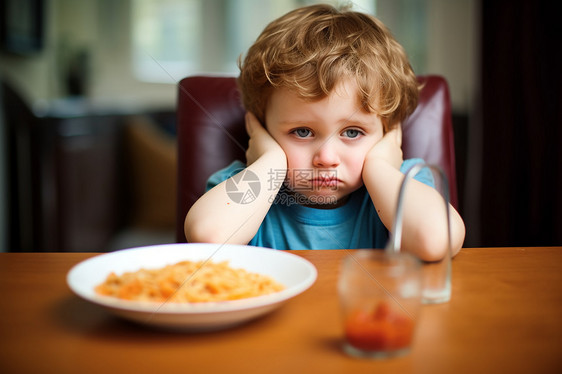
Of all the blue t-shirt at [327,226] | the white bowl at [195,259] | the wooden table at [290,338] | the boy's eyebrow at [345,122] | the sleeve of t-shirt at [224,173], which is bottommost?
the blue t-shirt at [327,226]

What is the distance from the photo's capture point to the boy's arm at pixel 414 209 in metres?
0.80

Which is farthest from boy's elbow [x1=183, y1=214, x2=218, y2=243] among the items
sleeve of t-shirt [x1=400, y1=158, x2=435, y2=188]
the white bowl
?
sleeve of t-shirt [x1=400, y1=158, x2=435, y2=188]

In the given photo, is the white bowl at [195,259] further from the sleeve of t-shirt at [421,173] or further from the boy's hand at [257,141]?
the sleeve of t-shirt at [421,173]

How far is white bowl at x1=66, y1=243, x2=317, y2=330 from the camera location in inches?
19.4

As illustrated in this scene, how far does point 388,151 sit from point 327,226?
22cm

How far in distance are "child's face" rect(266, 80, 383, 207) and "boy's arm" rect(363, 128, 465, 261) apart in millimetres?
36

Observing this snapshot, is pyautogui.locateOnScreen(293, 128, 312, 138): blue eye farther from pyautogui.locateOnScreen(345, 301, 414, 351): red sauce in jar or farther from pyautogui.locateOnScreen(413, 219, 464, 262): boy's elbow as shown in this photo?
pyautogui.locateOnScreen(345, 301, 414, 351): red sauce in jar

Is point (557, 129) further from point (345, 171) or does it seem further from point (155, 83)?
point (155, 83)

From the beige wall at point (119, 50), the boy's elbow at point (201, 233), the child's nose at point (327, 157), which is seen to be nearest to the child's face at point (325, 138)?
the child's nose at point (327, 157)

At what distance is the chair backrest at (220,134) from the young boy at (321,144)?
79 mm

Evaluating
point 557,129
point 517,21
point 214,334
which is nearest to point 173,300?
point 214,334

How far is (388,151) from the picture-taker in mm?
1047

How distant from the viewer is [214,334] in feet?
1.72

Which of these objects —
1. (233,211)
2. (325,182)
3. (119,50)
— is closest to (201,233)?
(233,211)
